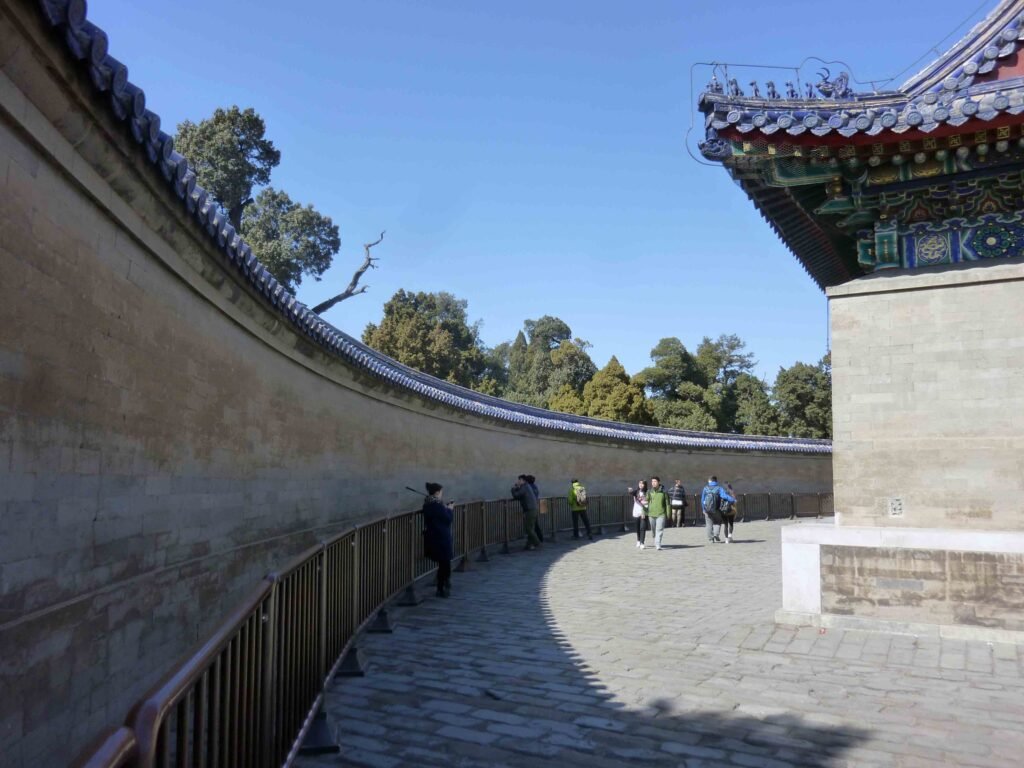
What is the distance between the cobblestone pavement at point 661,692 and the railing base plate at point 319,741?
80mm

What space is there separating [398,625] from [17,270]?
5.21 m

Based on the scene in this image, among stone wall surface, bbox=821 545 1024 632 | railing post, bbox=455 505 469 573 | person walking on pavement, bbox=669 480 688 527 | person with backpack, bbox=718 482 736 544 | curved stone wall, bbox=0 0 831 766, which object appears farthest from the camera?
person walking on pavement, bbox=669 480 688 527

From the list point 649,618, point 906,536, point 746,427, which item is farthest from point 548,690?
point 746,427

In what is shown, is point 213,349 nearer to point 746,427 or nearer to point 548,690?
point 548,690

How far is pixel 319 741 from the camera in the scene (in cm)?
463

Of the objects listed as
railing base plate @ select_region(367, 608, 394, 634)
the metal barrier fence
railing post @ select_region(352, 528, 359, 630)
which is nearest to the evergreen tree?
the metal barrier fence

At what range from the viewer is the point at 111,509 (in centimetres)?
552

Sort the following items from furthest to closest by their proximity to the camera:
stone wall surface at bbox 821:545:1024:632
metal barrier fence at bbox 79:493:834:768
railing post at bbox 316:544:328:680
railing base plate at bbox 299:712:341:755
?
1. stone wall surface at bbox 821:545:1024:632
2. railing post at bbox 316:544:328:680
3. railing base plate at bbox 299:712:341:755
4. metal barrier fence at bbox 79:493:834:768

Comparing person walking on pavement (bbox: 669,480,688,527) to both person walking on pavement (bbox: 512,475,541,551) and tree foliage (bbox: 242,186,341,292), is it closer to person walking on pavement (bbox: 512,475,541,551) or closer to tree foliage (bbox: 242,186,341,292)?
person walking on pavement (bbox: 512,475,541,551)

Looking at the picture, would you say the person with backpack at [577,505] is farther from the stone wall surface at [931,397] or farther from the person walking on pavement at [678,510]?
the stone wall surface at [931,397]

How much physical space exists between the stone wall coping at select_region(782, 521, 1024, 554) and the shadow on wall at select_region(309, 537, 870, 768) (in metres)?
1.31

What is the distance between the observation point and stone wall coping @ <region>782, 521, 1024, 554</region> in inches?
292

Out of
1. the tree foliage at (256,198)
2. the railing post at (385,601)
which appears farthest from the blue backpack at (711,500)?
the tree foliage at (256,198)

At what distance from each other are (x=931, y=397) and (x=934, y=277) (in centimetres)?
126
